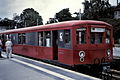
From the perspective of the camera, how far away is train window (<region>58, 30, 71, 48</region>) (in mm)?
14150

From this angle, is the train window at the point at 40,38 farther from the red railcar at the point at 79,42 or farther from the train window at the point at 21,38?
the train window at the point at 21,38

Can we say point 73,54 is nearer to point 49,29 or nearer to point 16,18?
point 49,29

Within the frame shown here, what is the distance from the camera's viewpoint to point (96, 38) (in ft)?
47.2

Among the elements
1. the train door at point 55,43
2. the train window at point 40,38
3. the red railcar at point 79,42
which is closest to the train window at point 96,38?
the red railcar at point 79,42

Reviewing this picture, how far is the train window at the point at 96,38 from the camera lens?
1420cm

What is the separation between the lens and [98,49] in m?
14.3

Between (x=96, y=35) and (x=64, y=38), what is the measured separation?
5.63 ft

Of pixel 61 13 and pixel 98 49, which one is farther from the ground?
pixel 61 13

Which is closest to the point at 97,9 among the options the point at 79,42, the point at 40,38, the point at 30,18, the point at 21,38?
the point at 30,18

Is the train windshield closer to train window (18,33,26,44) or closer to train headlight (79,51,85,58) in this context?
train headlight (79,51,85,58)

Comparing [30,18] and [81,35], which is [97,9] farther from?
[81,35]

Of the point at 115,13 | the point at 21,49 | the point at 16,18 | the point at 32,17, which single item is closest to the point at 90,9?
the point at 115,13

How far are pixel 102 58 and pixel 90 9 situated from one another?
68118 mm

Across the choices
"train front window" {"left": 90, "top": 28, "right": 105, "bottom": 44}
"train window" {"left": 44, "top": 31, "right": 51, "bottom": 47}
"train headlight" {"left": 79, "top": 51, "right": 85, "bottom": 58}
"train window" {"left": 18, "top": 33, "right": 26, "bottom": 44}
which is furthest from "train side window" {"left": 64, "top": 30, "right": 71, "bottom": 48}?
"train window" {"left": 18, "top": 33, "right": 26, "bottom": 44}
